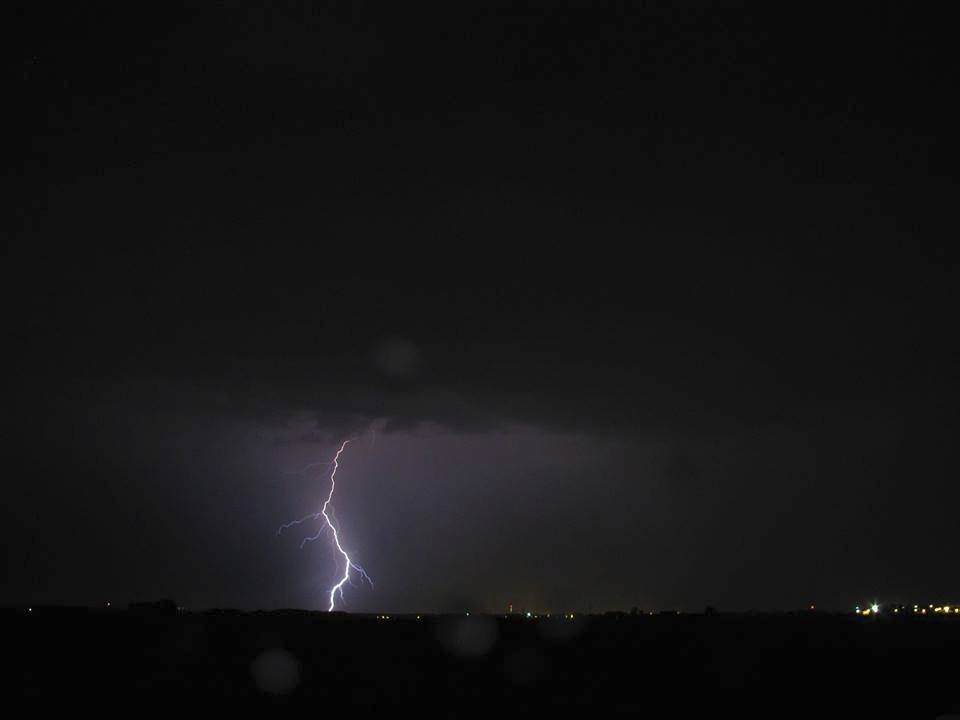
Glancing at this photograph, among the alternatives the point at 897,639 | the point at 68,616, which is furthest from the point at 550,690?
the point at 68,616

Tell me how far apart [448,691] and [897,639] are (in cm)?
3025

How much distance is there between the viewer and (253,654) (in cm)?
4325

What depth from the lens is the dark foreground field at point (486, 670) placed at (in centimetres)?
3100

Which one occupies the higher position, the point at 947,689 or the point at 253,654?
the point at 253,654

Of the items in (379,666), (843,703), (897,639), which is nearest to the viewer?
(843,703)

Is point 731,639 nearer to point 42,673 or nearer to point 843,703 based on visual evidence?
point 843,703

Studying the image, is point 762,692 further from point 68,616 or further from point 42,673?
point 68,616

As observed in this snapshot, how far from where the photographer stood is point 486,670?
38.6 metres

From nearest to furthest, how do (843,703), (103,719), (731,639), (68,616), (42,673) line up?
(103,719) → (843,703) → (42,673) → (731,639) → (68,616)

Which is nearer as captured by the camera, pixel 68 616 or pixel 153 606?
pixel 68 616

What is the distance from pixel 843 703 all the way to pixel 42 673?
87.2 ft

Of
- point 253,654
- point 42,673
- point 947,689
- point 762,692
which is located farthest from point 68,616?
point 947,689

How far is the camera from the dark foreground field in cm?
3100

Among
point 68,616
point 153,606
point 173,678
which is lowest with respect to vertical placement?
point 173,678
